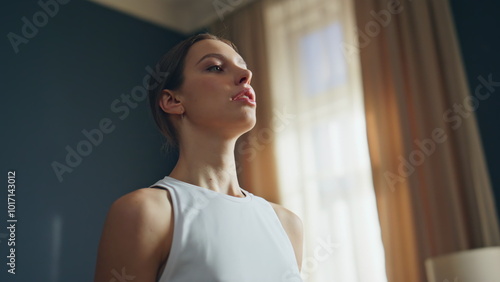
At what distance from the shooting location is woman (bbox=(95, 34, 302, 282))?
980mm

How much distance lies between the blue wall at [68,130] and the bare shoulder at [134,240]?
80.7 inches

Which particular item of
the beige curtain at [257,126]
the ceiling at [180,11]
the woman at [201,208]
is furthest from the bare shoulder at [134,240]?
the ceiling at [180,11]

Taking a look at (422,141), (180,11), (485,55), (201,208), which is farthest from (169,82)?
(180,11)

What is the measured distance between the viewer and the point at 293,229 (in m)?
1.30

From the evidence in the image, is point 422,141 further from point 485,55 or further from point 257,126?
point 257,126

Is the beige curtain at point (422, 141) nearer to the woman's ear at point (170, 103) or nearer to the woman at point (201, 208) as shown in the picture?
the woman at point (201, 208)

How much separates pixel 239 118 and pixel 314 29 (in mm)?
2267

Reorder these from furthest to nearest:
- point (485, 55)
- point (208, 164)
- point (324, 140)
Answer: point (324, 140) < point (485, 55) < point (208, 164)

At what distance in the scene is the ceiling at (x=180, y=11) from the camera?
3.83 metres

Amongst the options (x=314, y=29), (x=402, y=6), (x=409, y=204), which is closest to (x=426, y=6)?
(x=402, y=6)

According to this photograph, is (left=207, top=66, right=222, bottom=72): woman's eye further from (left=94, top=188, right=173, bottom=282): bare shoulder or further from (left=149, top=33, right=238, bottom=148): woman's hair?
(left=94, top=188, right=173, bottom=282): bare shoulder

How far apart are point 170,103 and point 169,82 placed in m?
0.06

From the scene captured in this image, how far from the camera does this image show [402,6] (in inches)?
114

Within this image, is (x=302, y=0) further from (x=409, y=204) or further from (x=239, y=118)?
(x=239, y=118)
